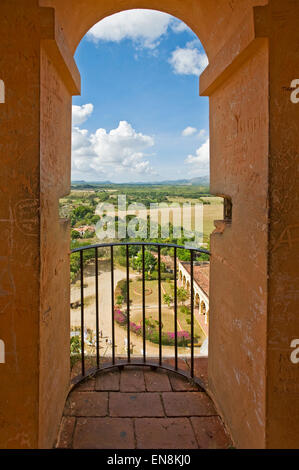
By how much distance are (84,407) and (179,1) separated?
11.0ft

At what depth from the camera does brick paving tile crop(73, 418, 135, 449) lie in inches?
75.2

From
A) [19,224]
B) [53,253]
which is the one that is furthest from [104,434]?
[19,224]

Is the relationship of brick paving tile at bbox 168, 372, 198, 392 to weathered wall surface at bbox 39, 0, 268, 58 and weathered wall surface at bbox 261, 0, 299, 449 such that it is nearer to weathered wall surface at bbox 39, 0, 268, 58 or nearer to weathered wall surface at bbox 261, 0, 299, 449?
weathered wall surface at bbox 261, 0, 299, 449

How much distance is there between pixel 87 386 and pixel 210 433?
1107 millimetres

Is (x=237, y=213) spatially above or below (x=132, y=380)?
above

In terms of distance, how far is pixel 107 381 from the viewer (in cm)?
259

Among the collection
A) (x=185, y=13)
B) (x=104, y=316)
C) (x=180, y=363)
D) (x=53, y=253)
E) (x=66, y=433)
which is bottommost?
(x=104, y=316)

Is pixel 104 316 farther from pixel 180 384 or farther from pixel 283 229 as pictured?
pixel 283 229

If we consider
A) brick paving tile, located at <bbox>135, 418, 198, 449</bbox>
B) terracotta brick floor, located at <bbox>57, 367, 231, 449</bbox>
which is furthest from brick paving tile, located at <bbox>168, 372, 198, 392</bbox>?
brick paving tile, located at <bbox>135, 418, 198, 449</bbox>

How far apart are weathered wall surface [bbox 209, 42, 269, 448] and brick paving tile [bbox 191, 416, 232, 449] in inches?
3.6

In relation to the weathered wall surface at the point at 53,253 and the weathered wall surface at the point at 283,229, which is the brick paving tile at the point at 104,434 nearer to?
the weathered wall surface at the point at 53,253

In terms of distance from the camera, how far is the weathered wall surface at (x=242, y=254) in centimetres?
153

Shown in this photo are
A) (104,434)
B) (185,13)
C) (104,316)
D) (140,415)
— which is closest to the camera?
(104,434)

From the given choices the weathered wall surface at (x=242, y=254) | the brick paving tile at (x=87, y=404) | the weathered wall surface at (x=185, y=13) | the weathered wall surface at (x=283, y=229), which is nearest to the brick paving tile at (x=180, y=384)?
the weathered wall surface at (x=242, y=254)
